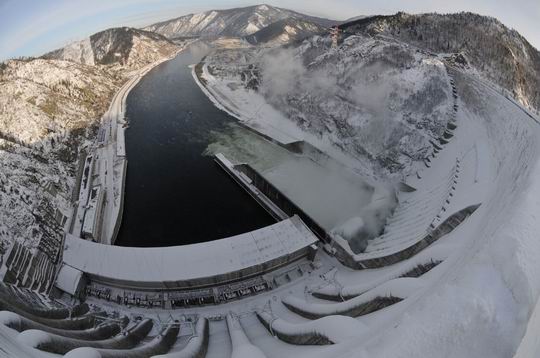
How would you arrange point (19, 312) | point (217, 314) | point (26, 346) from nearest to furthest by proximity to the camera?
1. point (26, 346)
2. point (19, 312)
3. point (217, 314)

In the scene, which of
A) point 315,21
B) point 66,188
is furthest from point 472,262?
point 315,21

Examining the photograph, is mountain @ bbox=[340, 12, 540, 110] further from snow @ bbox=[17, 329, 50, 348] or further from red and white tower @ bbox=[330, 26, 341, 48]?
snow @ bbox=[17, 329, 50, 348]

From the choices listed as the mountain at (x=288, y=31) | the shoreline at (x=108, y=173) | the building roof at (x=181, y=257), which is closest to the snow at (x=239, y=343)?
the building roof at (x=181, y=257)

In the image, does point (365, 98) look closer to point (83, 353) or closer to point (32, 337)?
point (83, 353)

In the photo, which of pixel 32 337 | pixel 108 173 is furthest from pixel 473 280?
pixel 108 173

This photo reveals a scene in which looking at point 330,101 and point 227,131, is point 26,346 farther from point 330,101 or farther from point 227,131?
point 330,101

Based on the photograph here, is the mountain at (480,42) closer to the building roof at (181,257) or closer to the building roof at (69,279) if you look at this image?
the building roof at (181,257)
